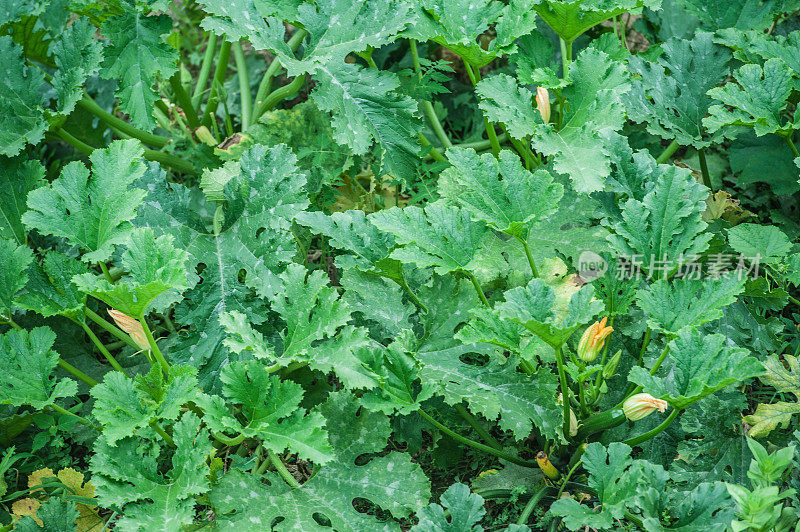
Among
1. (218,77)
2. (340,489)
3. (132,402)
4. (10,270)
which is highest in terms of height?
(218,77)

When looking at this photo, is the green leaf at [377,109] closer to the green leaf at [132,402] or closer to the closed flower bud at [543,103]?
the closed flower bud at [543,103]

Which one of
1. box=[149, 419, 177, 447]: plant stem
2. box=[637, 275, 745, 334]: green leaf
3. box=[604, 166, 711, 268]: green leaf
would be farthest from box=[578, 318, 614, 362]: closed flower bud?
box=[149, 419, 177, 447]: plant stem

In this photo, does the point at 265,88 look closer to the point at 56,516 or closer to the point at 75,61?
the point at 75,61

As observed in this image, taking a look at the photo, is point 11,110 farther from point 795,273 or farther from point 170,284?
point 795,273

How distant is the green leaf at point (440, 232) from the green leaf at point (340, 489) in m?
0.56

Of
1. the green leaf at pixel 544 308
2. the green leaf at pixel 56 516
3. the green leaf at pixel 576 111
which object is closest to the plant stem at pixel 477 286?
the green leaf at pixel 544 308

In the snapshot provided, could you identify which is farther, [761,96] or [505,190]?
[761,96]

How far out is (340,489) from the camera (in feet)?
7.34

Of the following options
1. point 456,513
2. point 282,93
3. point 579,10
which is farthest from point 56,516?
point 579,10

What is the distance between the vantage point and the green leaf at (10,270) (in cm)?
244

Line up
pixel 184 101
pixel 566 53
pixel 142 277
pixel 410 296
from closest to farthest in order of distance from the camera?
pixel 142 277 → pixel 410 296 → pixel 566 53 → pixel 184 101

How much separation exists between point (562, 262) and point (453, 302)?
461 millimetres

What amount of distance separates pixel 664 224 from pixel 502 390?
76 centimetres

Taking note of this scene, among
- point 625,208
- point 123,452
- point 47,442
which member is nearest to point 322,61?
point 625,208
